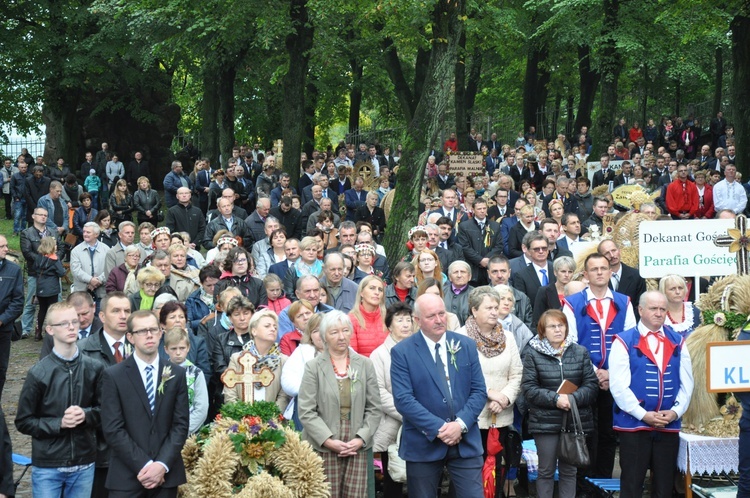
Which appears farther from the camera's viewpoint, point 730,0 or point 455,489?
point 730,0

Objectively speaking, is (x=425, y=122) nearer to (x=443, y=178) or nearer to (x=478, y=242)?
(x=478, y=242)

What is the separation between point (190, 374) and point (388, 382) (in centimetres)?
164

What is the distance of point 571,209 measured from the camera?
734 inches

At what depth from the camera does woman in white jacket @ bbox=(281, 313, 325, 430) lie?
8.05m

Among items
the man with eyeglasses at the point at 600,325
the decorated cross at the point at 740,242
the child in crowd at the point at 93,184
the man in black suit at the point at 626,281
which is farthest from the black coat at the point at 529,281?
the child in crowd at the point at 93,184

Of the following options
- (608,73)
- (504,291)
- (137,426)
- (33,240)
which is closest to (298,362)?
(137,426)

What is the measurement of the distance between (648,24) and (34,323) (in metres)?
19.7

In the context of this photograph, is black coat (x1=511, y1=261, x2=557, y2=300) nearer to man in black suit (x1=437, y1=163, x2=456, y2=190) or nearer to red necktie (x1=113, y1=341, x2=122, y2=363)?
red necktie (x1=113, y1=341, x2=122, y2=363)

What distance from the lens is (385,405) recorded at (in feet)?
27.1

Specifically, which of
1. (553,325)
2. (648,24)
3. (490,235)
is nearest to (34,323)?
(490,235)

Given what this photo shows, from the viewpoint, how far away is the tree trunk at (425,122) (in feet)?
51.3

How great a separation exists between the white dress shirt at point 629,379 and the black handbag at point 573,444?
0.36m

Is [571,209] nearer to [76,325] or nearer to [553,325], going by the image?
[553,325]

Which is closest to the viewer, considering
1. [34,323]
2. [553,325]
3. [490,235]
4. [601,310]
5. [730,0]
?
[553,325]
